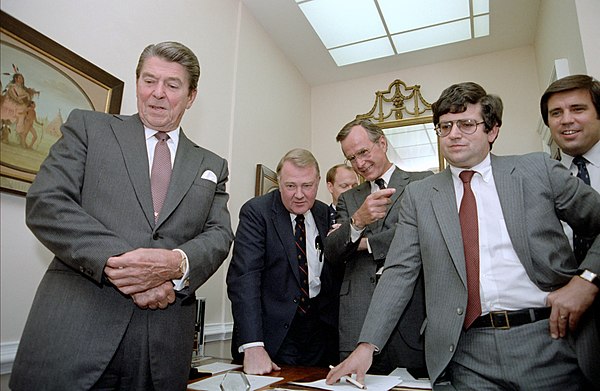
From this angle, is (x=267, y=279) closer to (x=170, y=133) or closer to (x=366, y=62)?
(x=170, y=133)

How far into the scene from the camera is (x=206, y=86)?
3.05m

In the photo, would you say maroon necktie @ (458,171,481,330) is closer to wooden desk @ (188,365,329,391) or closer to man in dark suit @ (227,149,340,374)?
wooden desk @ (188,365,329,391)

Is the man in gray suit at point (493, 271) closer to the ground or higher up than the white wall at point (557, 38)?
closer to the ground

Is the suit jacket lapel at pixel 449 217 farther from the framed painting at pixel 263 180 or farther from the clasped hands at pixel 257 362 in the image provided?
the framed painting at pixel 263 180

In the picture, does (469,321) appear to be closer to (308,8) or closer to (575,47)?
(575,47)

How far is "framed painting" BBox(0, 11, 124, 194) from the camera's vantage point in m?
1.52

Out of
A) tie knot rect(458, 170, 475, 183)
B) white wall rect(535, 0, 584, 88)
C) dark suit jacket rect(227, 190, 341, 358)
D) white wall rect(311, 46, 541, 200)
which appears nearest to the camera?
tie knot rect(458, 170, 475, 183)

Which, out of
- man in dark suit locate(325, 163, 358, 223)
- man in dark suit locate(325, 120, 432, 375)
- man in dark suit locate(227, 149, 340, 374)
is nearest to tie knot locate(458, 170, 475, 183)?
man in dark suit locate(325, 120, 432, 375)

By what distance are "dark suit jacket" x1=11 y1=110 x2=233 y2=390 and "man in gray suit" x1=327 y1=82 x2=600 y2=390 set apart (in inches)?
21.6

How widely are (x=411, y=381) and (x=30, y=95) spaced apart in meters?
1.78

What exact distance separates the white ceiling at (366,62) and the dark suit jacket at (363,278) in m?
2.51

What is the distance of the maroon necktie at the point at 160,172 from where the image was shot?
1.28 metres

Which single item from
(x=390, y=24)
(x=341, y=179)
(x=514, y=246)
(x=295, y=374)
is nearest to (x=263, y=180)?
(x=341, y=179)

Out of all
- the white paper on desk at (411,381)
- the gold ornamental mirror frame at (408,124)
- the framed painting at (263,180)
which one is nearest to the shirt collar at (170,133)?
the white paper on desk at (411,381)
